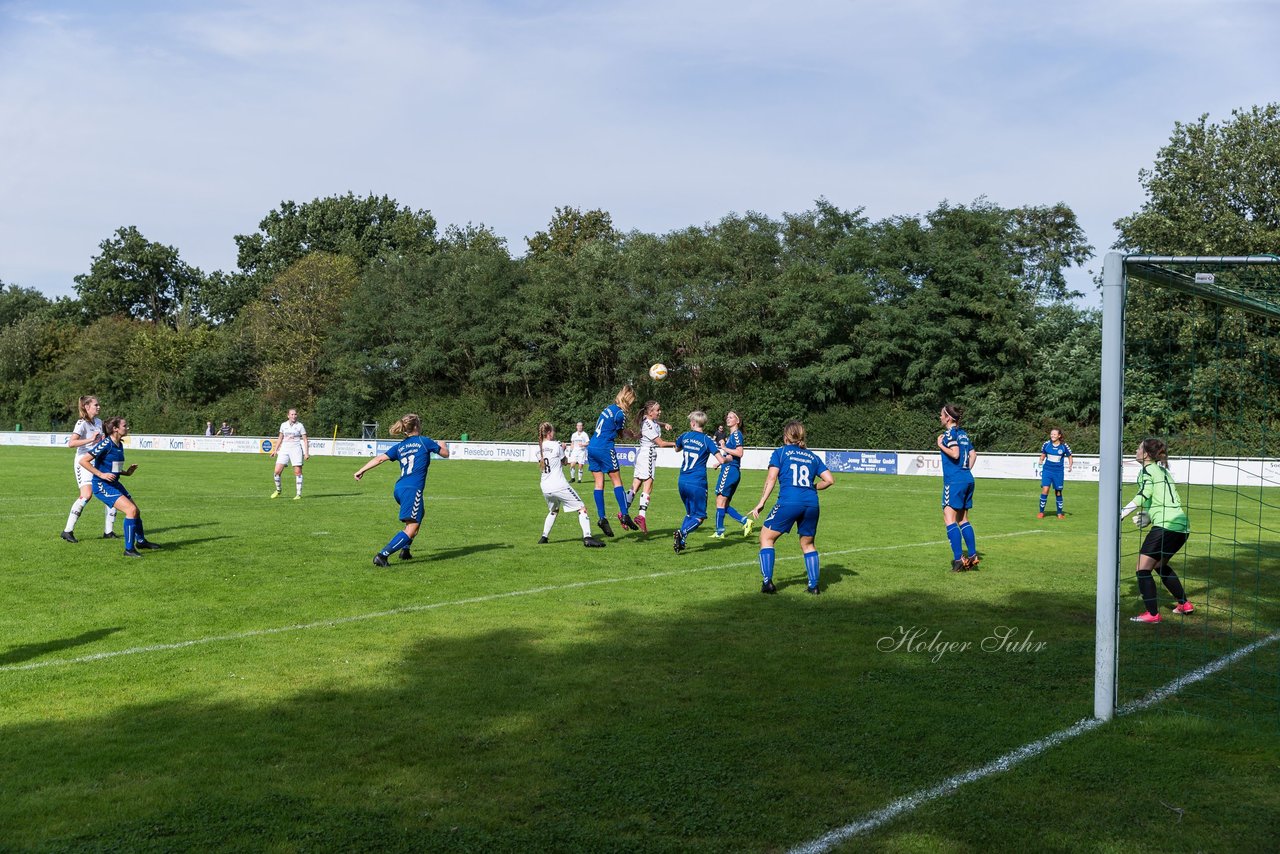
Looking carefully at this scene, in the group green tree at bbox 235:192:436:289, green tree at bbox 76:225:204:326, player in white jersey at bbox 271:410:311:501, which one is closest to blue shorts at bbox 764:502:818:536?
player in white jersey at bbox 271:410:311:501

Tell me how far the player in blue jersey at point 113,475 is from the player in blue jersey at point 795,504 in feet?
26.6

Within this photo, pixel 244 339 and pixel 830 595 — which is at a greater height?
pixel 244 339

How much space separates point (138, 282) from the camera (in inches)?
3912

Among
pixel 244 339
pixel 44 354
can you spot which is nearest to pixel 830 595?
pixel 244 339

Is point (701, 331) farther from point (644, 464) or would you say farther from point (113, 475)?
point (113, 475)

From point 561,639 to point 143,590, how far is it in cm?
495

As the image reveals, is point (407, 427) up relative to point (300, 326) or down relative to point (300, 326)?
down

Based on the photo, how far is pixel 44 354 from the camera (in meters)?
78.8

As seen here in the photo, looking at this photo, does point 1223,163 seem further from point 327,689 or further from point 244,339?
point 244,339

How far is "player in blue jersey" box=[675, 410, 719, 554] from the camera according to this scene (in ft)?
44.9

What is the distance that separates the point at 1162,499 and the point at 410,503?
806 centimetres

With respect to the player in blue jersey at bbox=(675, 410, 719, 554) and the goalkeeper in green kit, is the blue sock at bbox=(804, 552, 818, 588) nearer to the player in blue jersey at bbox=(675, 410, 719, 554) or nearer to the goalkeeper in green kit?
the goalkeeper in green kit

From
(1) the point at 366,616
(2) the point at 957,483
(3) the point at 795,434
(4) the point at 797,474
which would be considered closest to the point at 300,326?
(2) the point at 957,483

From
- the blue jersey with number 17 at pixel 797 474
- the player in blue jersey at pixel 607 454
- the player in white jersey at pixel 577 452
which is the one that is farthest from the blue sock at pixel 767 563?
the player in white jersey at pixel 577 452
